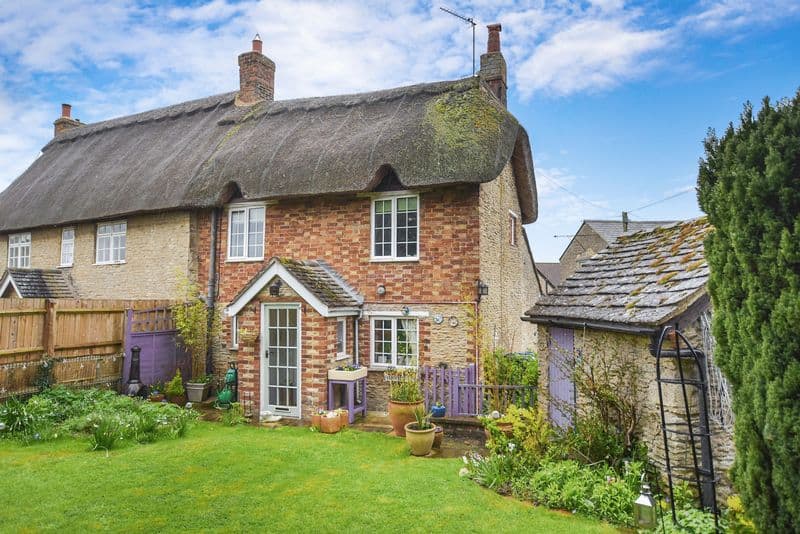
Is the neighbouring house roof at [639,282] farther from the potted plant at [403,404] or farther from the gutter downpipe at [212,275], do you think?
the gutter downpipe at [212,275]

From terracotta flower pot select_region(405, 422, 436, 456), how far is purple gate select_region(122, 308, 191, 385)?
27.2ft

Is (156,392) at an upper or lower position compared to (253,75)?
lower

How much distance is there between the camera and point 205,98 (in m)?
18.8

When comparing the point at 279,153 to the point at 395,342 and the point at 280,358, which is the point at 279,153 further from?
the point at 395,342

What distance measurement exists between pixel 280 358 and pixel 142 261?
6813 millimetres

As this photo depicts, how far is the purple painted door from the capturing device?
27.2 ft

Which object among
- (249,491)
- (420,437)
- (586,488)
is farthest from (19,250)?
(586,488)

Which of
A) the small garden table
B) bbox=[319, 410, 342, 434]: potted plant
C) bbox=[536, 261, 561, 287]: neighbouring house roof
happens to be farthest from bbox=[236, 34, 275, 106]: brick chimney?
bbox=[536, 261, 561, 287]: neighbouring house roof

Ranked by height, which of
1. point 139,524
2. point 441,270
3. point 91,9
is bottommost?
point 139,524

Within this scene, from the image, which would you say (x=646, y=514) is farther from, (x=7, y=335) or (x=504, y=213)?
(x=7, y=335)

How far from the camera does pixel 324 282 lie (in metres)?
11.8

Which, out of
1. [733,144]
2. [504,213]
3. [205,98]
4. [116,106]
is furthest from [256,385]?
[116,106]

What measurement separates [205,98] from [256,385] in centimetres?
1252

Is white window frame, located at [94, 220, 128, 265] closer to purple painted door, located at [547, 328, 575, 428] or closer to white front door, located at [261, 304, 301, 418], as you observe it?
white front door, located at [261, 304, 301, 418]
